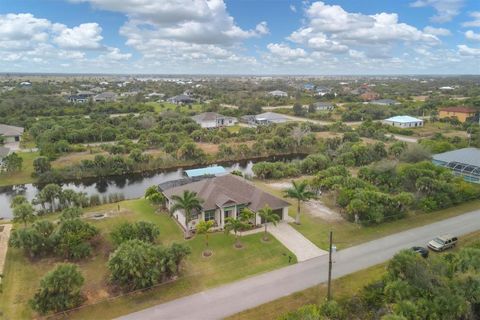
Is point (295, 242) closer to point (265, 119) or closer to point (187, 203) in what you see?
point (187, 203)

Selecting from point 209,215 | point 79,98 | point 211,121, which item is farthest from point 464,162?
point 79,98

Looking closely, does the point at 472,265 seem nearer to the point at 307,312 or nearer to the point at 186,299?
the point at 307,312

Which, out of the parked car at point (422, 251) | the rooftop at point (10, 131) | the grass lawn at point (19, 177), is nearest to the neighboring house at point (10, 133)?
the rooftop at point (10, 131)

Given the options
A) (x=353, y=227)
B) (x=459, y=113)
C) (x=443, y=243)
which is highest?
(x=459, y=113)

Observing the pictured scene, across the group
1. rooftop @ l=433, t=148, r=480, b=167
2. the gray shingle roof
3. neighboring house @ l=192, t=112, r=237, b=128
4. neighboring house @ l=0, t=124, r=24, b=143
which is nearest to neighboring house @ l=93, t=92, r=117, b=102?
neighboring house @ l=192, t=112, r=237, b=128

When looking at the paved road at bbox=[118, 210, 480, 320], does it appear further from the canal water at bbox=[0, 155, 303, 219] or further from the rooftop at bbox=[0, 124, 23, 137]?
the rooftop at bbox=[0, 124, 23, 137]

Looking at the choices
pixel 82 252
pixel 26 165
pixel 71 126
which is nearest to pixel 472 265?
pixel 82 252
